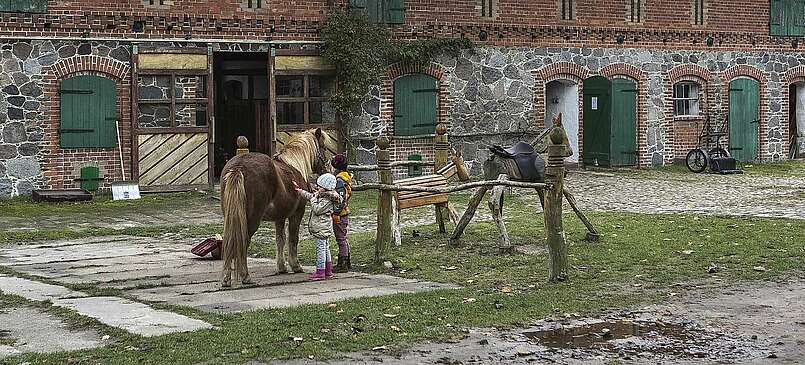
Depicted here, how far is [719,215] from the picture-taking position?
53.6 feet

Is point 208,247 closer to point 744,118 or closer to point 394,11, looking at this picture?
point 394,11

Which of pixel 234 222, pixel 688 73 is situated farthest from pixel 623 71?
pixel 234 222

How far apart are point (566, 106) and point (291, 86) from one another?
6814 mm

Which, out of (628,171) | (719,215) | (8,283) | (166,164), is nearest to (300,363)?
(8,283)

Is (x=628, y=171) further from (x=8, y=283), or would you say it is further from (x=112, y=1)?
(x=8, y=283)

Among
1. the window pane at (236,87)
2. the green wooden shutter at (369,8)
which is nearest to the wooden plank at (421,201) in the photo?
the green wooden shutter at (369,8)

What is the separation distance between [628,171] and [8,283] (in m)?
17.0

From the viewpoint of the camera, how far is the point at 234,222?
10.1m

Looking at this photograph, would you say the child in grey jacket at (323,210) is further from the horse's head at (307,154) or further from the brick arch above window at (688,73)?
the brick arch above window at (688,73)

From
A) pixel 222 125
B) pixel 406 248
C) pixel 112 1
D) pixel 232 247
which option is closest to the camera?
pixel 232 247

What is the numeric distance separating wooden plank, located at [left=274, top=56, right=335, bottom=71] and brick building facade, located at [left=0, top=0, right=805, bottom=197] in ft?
0.09

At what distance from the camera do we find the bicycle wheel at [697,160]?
25422 mm

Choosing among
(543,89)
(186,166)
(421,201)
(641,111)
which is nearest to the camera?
(421,201)

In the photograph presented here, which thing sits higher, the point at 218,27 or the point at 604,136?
the point at 218,27
